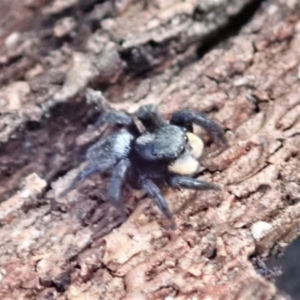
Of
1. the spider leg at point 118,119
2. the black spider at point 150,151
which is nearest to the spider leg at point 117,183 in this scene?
the black spider at point 150,151

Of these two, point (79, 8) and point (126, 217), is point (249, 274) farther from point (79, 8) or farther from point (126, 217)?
point (79, 8)

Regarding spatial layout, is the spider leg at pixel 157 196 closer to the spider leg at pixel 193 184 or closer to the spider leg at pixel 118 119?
the spider leg at pixel 193 184

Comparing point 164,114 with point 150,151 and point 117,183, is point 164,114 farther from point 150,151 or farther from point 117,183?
point 117,183

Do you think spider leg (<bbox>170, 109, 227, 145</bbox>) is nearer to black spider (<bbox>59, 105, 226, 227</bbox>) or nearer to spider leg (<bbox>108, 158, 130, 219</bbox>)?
black spider (<bbox>59, 105, 226, 227</bbox>)

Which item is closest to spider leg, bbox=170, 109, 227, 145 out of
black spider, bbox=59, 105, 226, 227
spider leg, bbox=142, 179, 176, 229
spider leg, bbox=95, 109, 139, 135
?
black spider, bbox=59, 105, 226, 227

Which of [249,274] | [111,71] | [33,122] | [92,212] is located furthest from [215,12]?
[249,274]

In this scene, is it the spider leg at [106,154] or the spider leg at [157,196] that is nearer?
the spider leg at [157,196]
